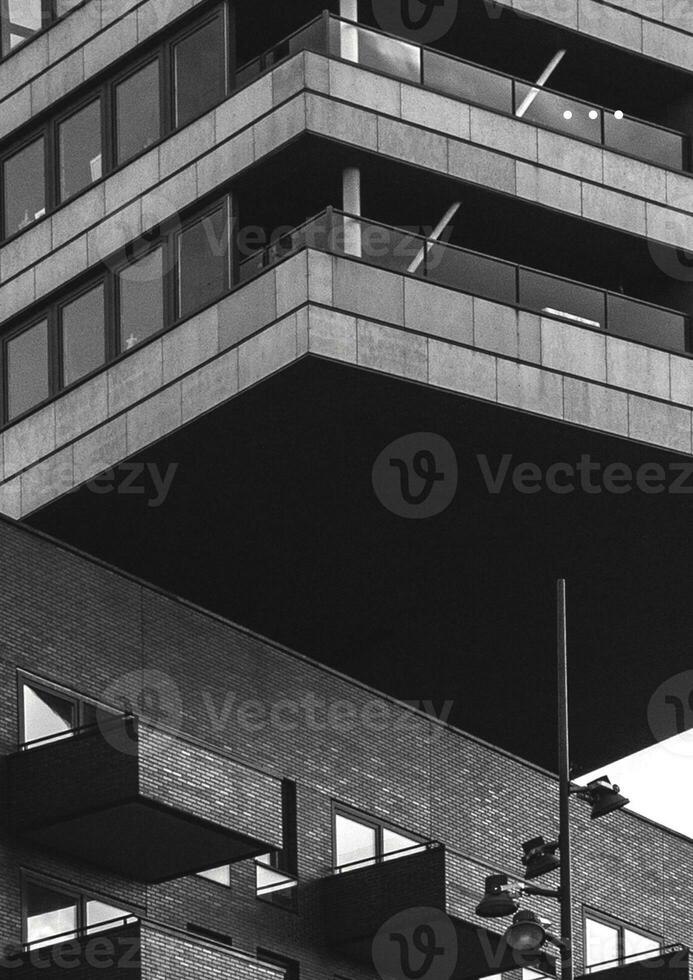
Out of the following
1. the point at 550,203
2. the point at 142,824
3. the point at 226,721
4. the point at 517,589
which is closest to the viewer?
the point at 142,824

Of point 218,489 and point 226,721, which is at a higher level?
point 218,489

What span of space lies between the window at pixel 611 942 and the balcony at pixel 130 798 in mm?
10193

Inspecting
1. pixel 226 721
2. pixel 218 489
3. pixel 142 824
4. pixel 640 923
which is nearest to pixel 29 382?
pixel 218 489

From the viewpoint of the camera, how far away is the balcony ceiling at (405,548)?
40031mm

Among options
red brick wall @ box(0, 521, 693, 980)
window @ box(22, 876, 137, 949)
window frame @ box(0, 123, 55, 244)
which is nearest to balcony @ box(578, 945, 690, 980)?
red brick wall @ box(0, 521, 693, 980)

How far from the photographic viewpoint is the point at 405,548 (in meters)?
43.4

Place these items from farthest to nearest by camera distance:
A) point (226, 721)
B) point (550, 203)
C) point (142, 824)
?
point (550, 203), point (226, 721), point (142, 824)

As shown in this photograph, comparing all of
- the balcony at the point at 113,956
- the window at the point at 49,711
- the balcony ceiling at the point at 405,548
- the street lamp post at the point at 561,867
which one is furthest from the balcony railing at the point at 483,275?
the balcony at the point at 113,956

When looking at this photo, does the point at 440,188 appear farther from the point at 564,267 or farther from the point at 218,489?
the point at 218,489

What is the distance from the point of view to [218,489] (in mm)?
41344

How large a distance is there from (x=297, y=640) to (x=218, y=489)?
21.0 ft

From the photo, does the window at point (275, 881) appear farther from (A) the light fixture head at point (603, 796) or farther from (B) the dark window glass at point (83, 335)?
(A) the light fixture head at point (603, 796)

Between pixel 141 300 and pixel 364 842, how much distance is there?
29.9ft

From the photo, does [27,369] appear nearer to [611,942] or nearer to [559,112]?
[559,112]
